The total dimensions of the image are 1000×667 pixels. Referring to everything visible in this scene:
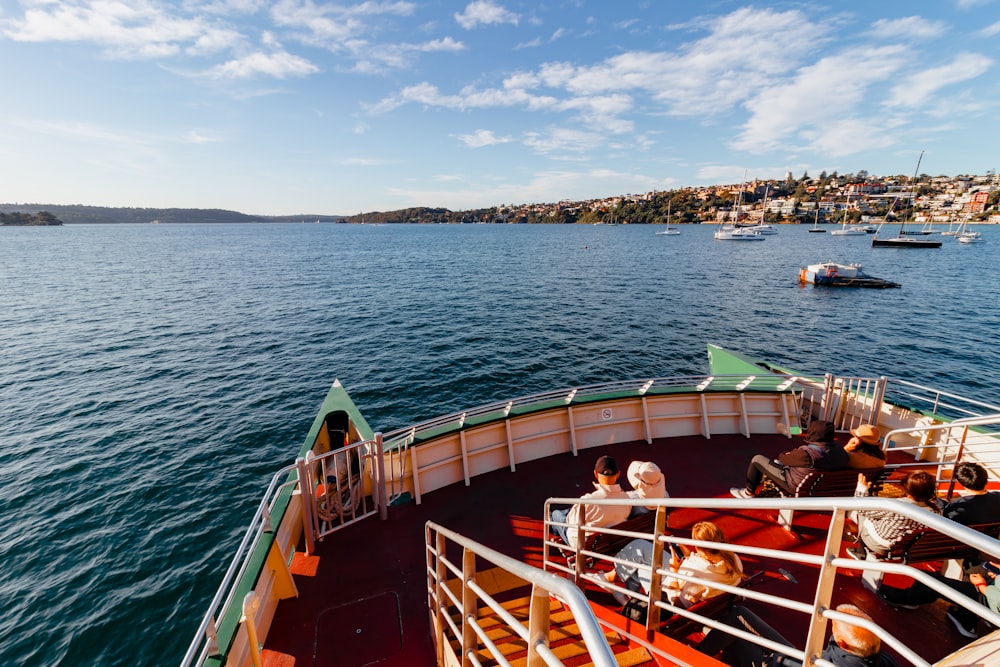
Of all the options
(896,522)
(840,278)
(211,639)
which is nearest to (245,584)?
(211,639)

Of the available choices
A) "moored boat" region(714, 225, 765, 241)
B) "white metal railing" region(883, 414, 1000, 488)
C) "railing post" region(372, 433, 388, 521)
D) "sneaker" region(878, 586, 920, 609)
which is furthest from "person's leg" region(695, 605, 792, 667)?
"moored boat" region(714, 225, 765, 241)

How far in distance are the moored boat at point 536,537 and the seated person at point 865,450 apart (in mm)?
684

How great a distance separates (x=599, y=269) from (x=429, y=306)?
103 ft

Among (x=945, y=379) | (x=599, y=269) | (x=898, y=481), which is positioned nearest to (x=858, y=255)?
(x=599, y=269)

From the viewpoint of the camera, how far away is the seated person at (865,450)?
18.9 ft

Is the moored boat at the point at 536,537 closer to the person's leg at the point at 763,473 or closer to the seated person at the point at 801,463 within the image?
the person's leg at the point at 763,473

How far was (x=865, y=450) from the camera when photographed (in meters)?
6.00

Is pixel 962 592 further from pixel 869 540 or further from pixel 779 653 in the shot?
pixel 779 653

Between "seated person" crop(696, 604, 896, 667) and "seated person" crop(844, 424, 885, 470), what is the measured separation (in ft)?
9.59

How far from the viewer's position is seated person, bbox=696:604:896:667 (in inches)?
112

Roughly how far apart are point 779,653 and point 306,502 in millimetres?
5455

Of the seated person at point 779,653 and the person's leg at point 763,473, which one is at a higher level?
the seated person at point 779,653

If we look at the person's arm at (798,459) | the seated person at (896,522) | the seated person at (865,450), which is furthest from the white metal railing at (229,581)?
the seated person at (865,450)

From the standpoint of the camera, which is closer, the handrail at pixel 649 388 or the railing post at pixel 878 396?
the handrail at pixel 649 388
